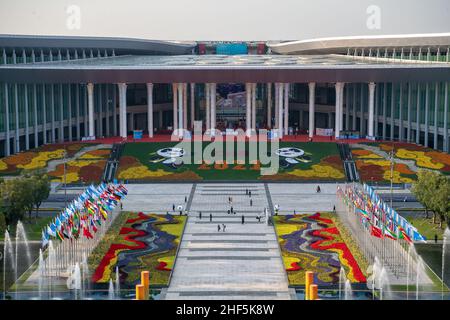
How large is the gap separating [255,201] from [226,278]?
2581 centimetres

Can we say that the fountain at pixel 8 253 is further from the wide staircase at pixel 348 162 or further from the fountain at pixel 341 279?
the wide staircase at pixel 348 162

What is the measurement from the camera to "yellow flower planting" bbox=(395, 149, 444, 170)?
2974 inches

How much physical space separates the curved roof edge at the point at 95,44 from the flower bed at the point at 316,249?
158ft

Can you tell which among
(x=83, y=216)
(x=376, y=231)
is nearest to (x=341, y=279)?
(x=376, y=231)

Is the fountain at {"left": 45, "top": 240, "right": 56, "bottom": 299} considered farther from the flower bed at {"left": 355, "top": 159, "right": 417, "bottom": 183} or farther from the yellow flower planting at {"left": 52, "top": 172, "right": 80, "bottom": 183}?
the flower bed at {"left": 355, "top": 159, "right": 417, "bottom": 183}

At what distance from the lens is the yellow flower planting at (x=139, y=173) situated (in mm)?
75375

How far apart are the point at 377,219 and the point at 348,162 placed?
3462 cm

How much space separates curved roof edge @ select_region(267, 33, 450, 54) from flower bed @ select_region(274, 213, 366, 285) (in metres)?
40.7

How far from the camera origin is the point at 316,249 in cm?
4609

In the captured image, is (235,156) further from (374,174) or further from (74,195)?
(74,195)

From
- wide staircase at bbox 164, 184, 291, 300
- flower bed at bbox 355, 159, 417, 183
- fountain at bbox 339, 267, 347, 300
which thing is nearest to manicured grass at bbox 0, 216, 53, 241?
wide staircase at bbox 164, 184, 291, 300

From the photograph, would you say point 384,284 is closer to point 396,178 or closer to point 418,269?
point 418,269

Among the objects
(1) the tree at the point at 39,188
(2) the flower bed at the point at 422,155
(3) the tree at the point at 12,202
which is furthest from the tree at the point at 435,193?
(3) the tree at the point at 12,202
